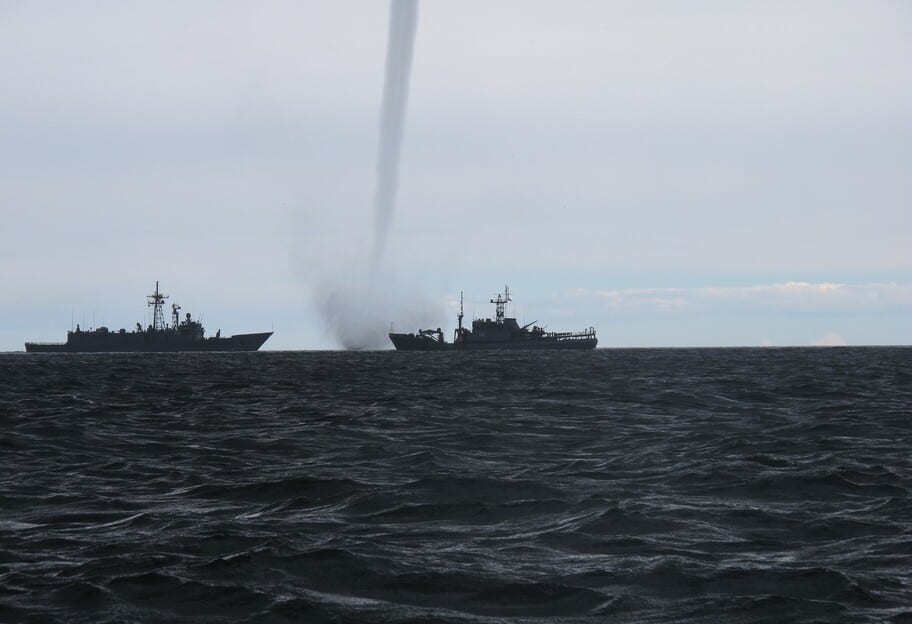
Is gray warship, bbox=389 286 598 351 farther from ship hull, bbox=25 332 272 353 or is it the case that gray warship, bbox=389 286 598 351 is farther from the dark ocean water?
the dark ocean water

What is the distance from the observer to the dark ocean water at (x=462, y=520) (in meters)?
8.30

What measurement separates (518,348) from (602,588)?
167 meters

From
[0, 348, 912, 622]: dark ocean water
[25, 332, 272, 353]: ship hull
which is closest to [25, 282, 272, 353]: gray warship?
[25, 332, 272, 353]: ship hull

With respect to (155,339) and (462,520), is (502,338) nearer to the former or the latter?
(155,339)

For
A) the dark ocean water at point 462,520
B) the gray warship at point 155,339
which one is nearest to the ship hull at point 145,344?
the gray warship at point 155,339

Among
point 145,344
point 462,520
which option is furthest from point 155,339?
point 462,520

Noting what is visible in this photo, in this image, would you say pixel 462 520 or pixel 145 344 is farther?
pixel 145 344

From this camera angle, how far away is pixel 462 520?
12016 mm

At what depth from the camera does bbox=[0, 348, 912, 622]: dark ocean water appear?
8305 mm

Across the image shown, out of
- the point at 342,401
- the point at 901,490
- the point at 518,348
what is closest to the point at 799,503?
the point at 901,490

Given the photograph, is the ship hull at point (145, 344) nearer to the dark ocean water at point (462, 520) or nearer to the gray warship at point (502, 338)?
the gray warship at point (502, 338)

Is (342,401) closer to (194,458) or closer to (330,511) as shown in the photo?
(194,458)

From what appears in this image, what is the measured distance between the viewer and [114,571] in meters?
9.26

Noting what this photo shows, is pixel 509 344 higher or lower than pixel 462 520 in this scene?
higher
